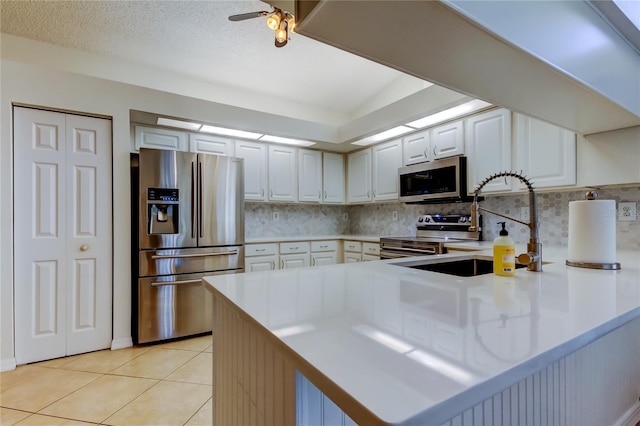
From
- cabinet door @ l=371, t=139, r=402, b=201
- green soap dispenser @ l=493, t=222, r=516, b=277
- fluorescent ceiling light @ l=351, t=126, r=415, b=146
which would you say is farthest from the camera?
cabinet door @ l=371, t=139, r=402, b=201

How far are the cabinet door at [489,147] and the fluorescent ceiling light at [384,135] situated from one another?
695mm

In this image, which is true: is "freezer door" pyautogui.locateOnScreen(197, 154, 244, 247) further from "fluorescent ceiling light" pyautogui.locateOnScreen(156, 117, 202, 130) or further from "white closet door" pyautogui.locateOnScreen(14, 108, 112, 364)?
"white closet door" pyautogui.locateOnScreen(14, 108, 112, 364)

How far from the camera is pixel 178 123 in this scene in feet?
10.2

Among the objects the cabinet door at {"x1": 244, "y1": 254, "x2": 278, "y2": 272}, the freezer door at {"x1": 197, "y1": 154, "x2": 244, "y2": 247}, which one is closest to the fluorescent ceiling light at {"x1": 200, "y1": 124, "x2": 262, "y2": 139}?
the freezer door at {"x1": 197, "y1": 154, "x2": 244, "y2": 247}

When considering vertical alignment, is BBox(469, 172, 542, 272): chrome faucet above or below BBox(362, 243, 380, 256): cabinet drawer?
above

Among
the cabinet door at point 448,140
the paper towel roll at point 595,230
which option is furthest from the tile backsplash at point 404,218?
the paper towel roll at point 595,230

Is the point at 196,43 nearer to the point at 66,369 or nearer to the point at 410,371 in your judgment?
the point at 66,369

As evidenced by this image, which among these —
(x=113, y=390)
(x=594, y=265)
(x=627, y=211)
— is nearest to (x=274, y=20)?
(x=594, y=265)

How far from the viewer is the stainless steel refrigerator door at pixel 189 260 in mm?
2672

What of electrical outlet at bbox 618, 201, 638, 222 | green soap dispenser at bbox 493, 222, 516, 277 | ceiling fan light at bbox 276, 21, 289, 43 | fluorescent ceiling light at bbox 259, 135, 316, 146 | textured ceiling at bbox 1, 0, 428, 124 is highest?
textured ceiling at bbox 1, 0, 428, 124

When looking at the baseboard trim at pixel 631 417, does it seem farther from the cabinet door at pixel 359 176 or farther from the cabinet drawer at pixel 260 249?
the cabinet drawer at pixel 260 249

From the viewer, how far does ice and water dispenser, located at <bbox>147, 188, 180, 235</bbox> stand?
8.81ft

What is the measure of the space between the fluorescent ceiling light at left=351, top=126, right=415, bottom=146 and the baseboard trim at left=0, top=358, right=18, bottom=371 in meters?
3.82

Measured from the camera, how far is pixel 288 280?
1.18m
